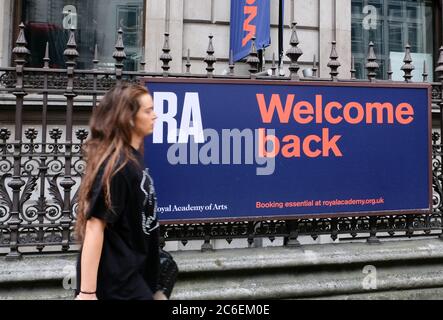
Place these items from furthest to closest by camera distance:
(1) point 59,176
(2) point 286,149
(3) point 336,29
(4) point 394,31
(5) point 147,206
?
(4) point 394,31 → (3) point 336,29 → (2) point 286,149 → (1) point 59,176 → (5) point 147,206

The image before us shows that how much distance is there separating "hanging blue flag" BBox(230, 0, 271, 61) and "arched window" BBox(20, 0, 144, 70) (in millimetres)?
1850

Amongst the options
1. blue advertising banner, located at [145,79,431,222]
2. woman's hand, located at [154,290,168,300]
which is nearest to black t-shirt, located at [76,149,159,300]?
woman's hand, located at [154,290,168,300]

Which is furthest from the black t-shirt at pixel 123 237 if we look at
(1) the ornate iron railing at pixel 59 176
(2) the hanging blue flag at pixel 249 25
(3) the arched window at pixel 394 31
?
(3) the arched window at pixel 394 31

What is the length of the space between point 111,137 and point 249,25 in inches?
217

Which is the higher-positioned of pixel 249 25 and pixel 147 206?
pixel 249 25

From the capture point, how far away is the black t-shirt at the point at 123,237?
2018mm

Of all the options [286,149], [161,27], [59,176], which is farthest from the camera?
[161,27]

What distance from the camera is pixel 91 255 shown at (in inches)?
78.8

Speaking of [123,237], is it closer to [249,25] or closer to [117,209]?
[117,209]

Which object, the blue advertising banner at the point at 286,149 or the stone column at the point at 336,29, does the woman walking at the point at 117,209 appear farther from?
the stone column at the point at 336,29

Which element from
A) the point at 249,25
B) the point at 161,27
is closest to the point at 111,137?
the point at 249,25

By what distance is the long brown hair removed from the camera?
206 centimetres

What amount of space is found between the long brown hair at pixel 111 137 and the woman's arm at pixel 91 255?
0.10 m
